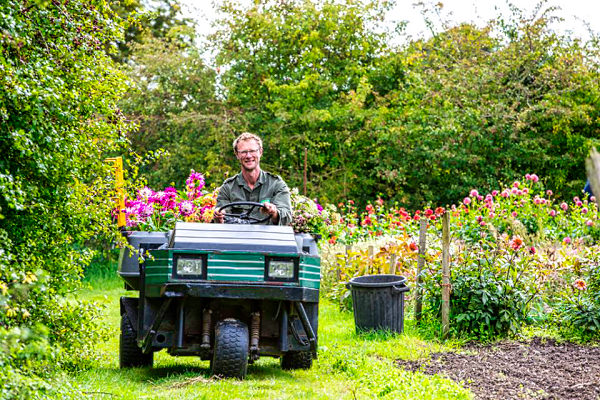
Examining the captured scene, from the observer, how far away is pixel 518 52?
17812mm

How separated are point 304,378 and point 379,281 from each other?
2.39 meters

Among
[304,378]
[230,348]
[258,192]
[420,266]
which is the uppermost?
[258,192]

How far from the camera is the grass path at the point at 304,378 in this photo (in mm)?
5180

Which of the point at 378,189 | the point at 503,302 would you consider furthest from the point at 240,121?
the point at 503,302

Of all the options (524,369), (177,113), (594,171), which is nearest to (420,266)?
(524,369)

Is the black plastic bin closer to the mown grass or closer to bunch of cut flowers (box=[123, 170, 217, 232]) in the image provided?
the mown grass

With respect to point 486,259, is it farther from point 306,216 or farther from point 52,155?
point 52,155

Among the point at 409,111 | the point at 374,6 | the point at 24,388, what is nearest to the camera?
the point at 24,388

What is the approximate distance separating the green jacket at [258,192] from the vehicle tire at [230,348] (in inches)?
51.3

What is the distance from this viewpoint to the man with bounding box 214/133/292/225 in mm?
6531

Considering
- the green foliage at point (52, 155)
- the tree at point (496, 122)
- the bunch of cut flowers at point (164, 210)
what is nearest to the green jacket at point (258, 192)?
the green foliage at point (52, 155)

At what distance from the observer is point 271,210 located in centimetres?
613

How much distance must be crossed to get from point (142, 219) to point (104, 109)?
149 inches

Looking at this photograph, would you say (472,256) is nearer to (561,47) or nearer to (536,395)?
(536,395)
